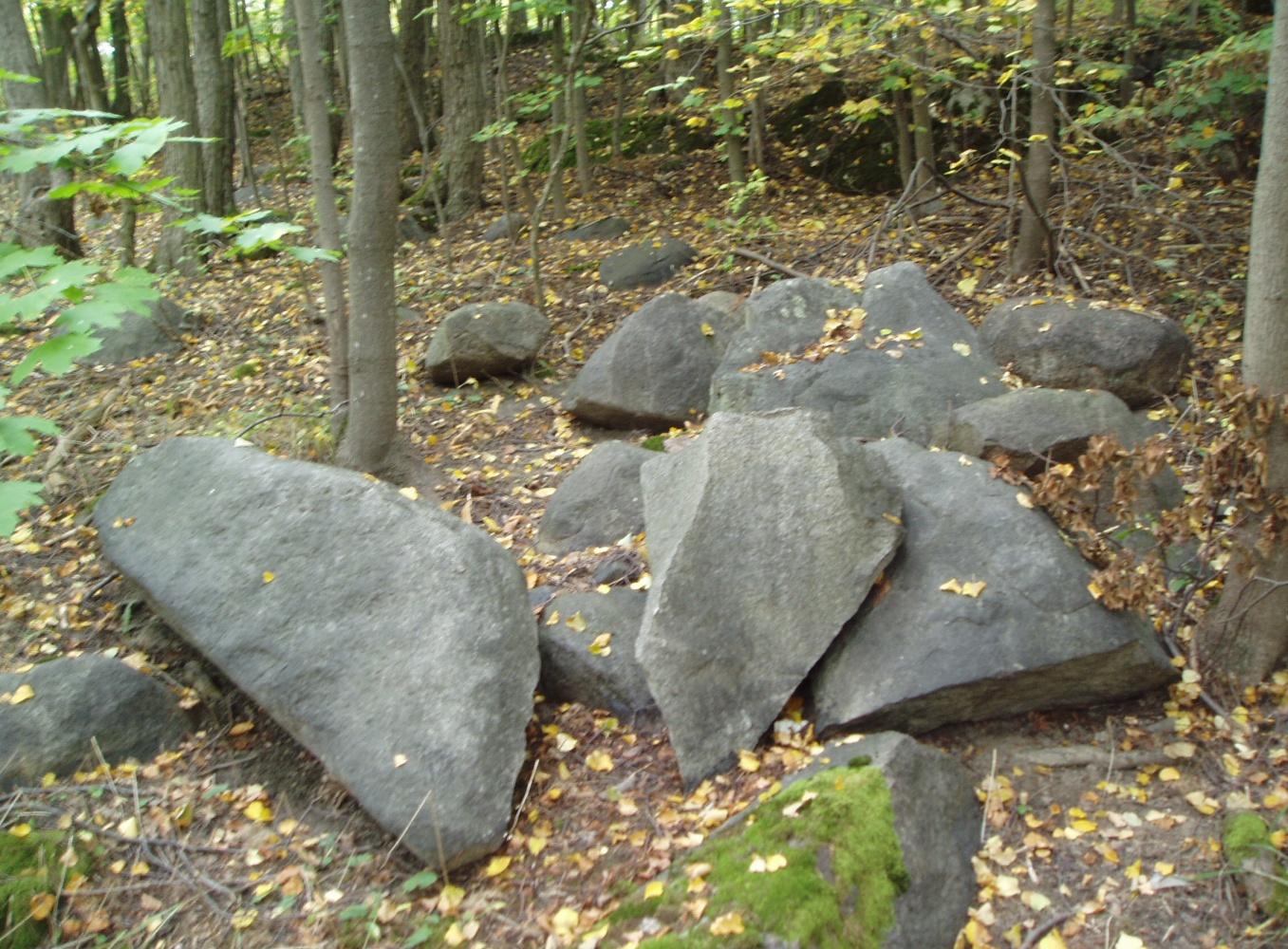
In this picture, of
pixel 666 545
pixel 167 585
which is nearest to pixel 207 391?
pixel 167 585

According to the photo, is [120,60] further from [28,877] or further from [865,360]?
[28,877]

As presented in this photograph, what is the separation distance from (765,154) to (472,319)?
555 cm

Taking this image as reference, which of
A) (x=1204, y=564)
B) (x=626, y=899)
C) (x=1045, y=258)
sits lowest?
(x=626, y=899)

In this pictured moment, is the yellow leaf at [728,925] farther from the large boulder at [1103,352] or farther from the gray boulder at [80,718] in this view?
the large boulder at [1103,352]

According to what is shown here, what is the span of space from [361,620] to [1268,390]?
382cm

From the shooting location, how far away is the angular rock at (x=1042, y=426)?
5.35 metres

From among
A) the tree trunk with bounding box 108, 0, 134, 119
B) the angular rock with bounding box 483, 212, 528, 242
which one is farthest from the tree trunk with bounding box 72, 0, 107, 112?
the angular rock with bounding box 483, 212, 528, 242

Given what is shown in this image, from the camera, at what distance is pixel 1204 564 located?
4.46m

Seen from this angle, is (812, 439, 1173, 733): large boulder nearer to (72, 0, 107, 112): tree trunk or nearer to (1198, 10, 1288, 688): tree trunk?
(1198, 10, 1288, 688): tree trunk

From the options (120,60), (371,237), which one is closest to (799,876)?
(371,237)

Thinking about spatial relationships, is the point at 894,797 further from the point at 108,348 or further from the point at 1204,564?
the point at 108,348

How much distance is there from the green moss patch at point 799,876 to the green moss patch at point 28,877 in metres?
2.01

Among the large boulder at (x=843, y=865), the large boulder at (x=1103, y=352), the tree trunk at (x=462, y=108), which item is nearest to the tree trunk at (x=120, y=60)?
the tree trunk at (x=462, y=108)

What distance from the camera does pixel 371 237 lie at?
6.06m
